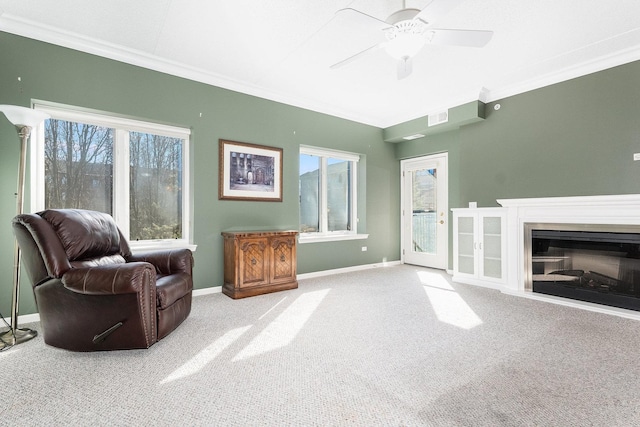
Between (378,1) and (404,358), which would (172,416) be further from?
(378,1)

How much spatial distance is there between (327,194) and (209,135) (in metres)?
2.26

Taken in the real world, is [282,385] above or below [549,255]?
below

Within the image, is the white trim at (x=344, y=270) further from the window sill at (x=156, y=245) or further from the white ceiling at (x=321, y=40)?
the white ceiling at (x=321, y=40)

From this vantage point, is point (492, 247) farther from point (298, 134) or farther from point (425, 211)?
point (298, 134)

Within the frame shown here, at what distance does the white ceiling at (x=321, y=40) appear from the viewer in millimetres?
2568

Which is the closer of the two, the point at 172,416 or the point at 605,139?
the point at 172,416

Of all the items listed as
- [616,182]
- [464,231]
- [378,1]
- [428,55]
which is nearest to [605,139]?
[616,182]

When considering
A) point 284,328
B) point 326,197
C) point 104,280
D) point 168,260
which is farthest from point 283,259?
point 104,280

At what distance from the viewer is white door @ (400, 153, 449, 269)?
5512 mm

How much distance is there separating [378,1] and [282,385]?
292 cm

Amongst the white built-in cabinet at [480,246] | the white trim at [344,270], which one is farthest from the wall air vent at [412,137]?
the white trim at [344,270]

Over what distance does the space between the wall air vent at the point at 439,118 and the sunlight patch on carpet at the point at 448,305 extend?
8.36 ft

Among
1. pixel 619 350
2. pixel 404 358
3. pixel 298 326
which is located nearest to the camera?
pixel 404 358

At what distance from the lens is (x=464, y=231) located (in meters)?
4.61
